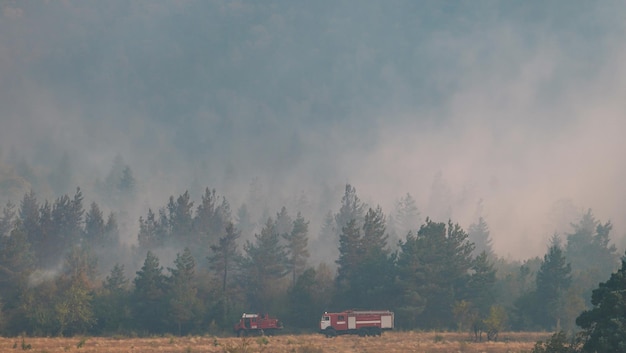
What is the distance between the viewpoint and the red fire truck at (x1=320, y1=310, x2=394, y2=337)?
81875 millimetres

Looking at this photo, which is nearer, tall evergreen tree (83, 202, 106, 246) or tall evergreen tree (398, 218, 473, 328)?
tall evergreen tree (398, 218, 473, 328)

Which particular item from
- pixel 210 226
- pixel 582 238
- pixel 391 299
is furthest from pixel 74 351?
pixel 582 238

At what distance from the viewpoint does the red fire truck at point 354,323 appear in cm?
8188

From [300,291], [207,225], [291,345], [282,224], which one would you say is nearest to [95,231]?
[207,225]

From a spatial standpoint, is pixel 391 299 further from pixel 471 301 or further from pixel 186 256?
pixel 186 256

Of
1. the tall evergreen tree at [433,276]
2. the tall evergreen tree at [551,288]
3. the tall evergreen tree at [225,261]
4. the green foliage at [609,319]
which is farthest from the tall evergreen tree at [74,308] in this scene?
the tall evergreen tree at [551,288]

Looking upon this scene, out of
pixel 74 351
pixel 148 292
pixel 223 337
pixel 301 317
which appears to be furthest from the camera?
pixel 301 317

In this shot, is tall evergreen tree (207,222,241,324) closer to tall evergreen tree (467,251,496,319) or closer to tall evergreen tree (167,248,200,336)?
tall evergreen tree (167,248,200,336)

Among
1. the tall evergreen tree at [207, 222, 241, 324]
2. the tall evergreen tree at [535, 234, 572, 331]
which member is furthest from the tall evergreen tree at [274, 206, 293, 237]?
the tall evergreen tree at [535, 234, 572, 331]

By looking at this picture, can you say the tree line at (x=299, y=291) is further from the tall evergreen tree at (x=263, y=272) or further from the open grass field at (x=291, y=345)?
the open grass field at (x=291, y=345)

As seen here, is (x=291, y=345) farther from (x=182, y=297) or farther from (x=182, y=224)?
(x=182, y=224)

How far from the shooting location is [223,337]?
271ft

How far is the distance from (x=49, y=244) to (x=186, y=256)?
195 feet

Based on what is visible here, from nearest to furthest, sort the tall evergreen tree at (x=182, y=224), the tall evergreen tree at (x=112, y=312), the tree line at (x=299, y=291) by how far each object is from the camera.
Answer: the tree line at (x=299, y=291) < the tall evergreen tree at (x=112, y=312) < the tall evergreen tree at (x=182, y=224)
